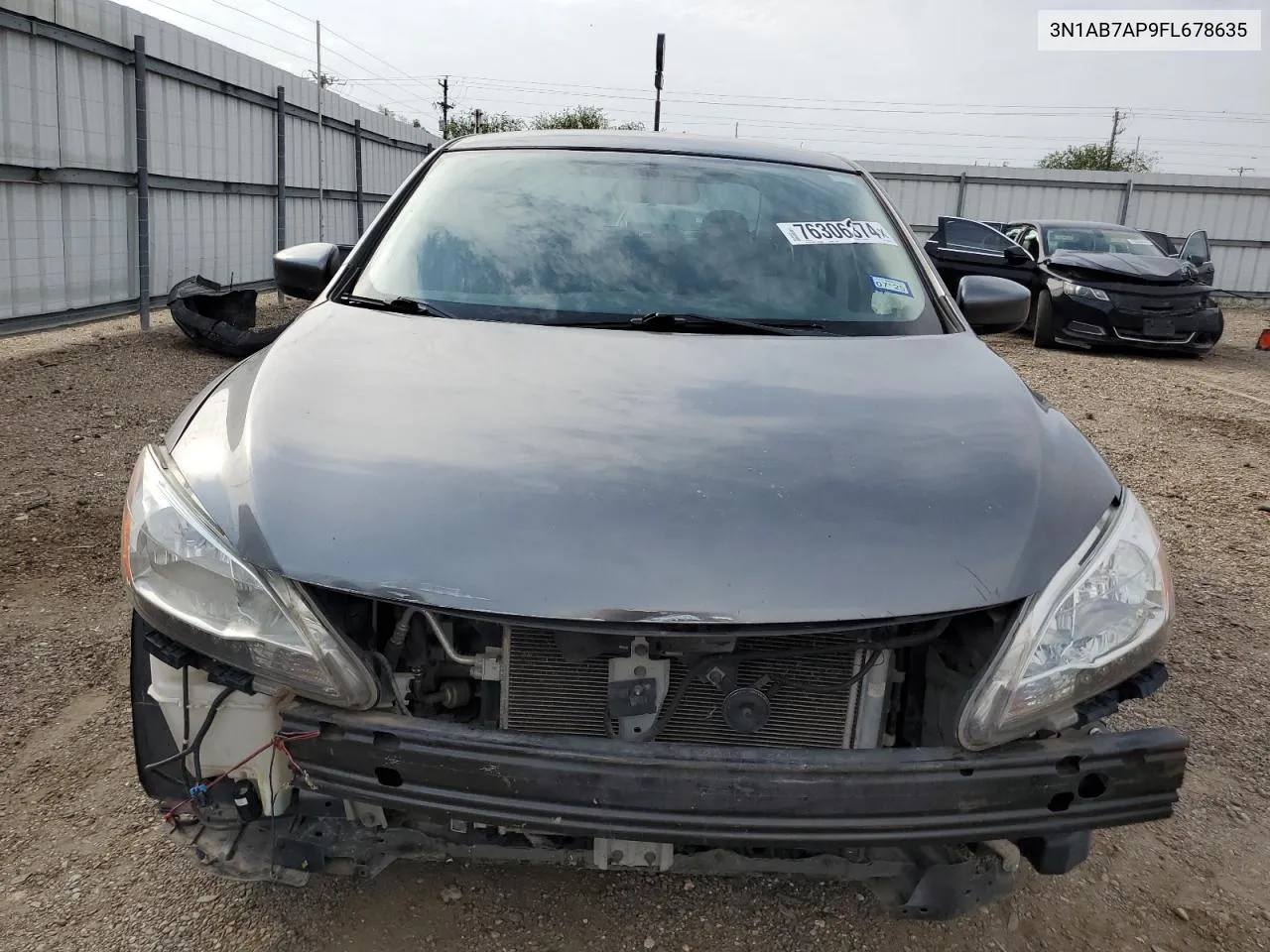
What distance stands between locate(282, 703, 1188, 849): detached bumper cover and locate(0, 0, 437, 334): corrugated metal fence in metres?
7.21

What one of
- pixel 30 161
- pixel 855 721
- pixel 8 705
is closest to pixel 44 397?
pixel 30 161

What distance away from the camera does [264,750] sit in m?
1.62

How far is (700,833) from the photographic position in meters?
1.45

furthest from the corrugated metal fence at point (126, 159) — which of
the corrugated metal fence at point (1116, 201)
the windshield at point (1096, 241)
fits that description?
the corrugated metal fence at point (1116, 201)

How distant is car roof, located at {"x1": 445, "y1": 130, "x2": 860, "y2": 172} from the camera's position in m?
3.03

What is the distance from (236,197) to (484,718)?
10869mm

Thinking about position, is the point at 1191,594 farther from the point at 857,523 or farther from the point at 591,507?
the point at 591,507

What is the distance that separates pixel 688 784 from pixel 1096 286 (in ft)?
33.4

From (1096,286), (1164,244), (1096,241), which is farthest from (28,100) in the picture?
(1164,244)

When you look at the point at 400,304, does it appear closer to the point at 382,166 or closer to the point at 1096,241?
the point at 1096,241

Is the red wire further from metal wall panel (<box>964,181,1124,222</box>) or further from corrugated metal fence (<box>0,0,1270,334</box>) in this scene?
metal wall panel (<box>964,181,1124,222</box>)

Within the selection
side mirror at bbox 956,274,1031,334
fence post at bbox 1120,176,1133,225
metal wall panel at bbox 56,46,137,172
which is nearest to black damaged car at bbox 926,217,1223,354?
side mirror at bbox 956,274,1031,334

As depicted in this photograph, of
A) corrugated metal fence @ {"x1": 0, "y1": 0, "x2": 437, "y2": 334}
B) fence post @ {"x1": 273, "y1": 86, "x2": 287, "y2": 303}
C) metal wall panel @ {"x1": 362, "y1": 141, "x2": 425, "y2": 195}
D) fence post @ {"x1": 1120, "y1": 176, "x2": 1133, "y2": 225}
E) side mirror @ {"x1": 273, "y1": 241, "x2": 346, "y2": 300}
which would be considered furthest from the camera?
fence post @ {"x1": 1120, "y1": 176, "x2": 1133, "y2": 225}

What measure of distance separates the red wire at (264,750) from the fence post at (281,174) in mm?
11127
